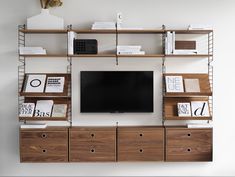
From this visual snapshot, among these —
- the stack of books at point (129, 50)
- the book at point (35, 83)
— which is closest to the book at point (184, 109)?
the stack of books at point (129, 50)

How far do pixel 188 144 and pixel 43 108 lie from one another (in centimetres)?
150

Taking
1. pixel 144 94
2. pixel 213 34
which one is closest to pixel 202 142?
pixel 144 94

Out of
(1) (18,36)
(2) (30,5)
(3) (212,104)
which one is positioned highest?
(2) (30,5)

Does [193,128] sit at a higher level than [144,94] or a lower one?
lower

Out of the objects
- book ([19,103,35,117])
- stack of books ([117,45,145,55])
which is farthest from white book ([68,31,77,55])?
book ([19,103,35,117])

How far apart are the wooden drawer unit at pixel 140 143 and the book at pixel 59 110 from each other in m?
0.59

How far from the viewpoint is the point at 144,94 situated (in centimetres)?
401

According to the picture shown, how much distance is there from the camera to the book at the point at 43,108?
3.90 metres

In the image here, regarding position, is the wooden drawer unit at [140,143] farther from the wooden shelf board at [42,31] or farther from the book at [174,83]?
the wooden shelf board at [42,31]

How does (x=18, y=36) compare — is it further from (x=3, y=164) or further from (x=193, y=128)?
(x=193, y=128)

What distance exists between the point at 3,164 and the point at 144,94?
65.0 inches

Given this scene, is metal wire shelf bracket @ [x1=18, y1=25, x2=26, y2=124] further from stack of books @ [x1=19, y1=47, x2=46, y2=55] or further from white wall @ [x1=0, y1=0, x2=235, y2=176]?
stack of books @ [x1=19, y1=47, x2=46, y2=55]

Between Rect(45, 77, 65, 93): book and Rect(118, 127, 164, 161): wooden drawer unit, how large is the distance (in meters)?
0.73

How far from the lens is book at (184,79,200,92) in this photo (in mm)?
3928
